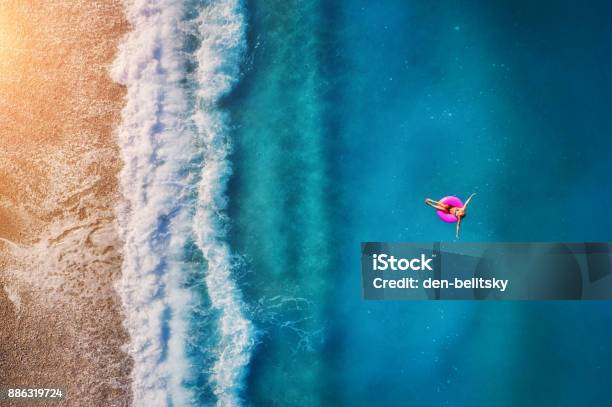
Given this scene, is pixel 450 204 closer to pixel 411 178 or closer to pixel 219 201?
pixel 411 178

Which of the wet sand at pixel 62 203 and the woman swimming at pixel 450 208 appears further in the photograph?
the wet sand at pixel 62 203

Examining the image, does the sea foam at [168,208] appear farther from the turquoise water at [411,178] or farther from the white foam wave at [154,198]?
the turquoise water at [411,178]

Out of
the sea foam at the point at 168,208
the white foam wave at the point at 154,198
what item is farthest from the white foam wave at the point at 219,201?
the white foam wave at the point at 154,198

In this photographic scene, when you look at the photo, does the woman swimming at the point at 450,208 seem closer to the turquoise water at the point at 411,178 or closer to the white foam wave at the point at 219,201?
the turquoise water at the point at 411,178

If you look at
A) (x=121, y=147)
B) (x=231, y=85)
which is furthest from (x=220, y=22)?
(x=121, y=147)

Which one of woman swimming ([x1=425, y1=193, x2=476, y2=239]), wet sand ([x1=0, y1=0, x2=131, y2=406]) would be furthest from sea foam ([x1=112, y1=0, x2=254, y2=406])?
woman swimming ([x1=425, y1=193, x2=476, y2=239])

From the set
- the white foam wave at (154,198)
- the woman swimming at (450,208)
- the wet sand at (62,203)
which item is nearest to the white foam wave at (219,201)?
the white foam wave at (154,198)
